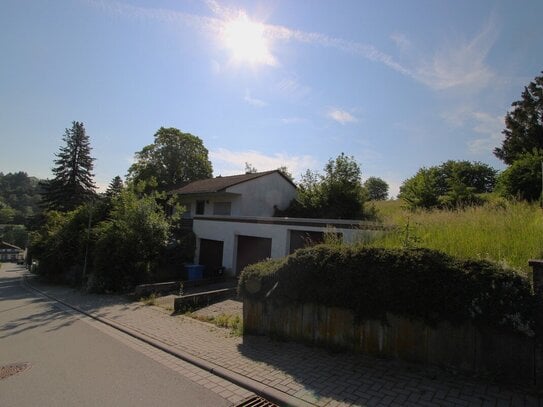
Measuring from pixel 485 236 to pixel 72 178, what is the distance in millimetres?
45437

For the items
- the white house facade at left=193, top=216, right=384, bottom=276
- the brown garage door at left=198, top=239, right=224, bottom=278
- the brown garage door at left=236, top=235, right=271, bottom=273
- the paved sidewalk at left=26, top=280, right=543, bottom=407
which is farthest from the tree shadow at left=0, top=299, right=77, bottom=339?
the brown garage door at left=236, top=235, right=271, bottom=273

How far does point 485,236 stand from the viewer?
23.2 ft

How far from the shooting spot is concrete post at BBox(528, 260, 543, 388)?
4.50 m

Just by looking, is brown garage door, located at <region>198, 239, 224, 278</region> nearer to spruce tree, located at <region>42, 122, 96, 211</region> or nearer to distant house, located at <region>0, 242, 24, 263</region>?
spruce tree, located at <region>42, 122, 96, 211</region>

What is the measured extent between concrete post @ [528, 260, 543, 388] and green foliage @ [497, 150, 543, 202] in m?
13.7

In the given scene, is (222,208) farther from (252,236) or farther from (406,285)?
(406,285)

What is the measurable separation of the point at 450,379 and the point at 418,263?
5.62 ft

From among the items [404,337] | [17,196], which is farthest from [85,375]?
[17,196]

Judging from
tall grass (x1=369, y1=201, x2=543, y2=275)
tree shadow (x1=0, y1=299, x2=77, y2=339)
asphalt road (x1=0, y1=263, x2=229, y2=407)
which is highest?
tall grass (x1=369, y1=201, x2=543, y2=275)

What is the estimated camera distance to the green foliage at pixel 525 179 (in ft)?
53.4

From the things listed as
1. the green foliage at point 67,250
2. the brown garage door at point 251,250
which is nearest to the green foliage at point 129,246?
the brown garage door at point 251,250

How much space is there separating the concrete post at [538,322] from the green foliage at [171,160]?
36623mm

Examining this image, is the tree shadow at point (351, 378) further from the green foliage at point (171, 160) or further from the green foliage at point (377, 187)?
the green foliage at point (377, 187)

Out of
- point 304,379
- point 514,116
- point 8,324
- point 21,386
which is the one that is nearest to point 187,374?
point 304,379
